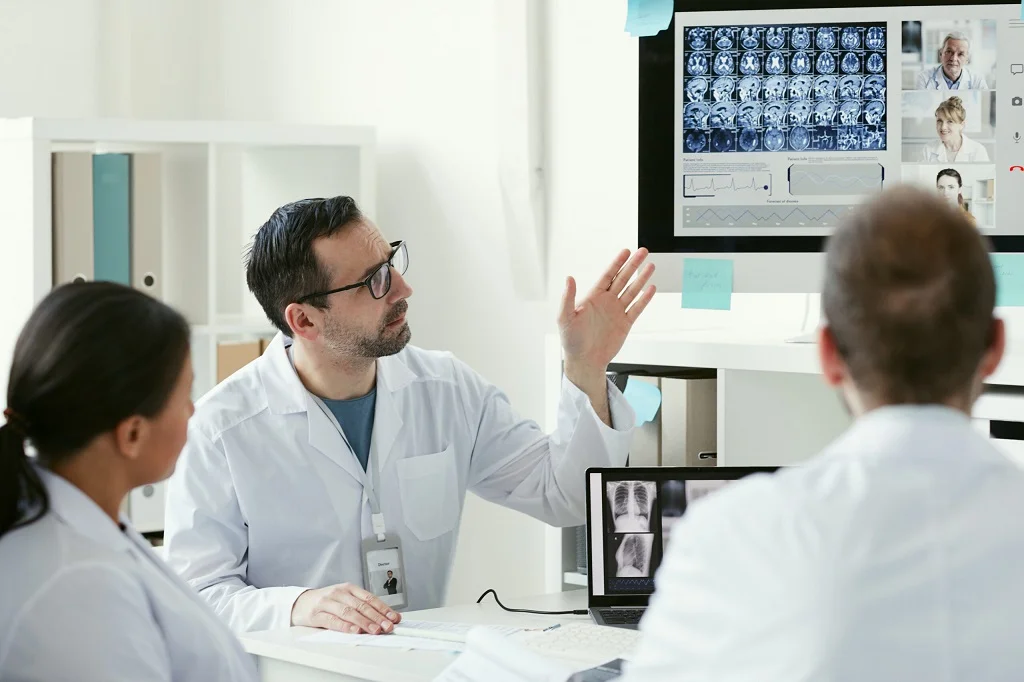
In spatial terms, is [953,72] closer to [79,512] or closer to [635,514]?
[635,514]

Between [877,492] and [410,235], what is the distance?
2.50 metres

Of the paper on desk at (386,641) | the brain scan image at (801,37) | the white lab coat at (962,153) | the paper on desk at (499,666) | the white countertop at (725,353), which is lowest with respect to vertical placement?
the paper on desk at (386,641)

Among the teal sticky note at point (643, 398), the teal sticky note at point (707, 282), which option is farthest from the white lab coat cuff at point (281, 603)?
the teal sticky note at point (707, 282)

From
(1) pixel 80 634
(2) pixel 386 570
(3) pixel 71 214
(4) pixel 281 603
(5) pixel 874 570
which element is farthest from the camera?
(3) pixel 71 214

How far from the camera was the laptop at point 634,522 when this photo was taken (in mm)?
1900

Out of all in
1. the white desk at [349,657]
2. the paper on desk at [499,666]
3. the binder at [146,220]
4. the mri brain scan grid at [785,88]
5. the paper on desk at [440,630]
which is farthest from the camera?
the binder at [146,220]

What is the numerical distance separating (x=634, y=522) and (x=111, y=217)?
1.55 metres

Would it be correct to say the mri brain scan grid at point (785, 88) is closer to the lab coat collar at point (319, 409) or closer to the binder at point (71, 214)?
the lab coat collar at point (319, 409)

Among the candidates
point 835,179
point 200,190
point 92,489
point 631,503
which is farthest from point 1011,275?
point 200,190

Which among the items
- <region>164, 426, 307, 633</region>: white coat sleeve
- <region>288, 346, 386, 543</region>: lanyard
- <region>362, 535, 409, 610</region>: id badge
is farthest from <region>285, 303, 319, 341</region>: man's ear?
<region>362, 535, 409, 610</region>: id badge

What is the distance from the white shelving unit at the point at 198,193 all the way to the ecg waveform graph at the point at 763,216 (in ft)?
3.89

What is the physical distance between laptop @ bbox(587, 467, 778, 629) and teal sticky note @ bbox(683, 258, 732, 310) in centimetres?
30

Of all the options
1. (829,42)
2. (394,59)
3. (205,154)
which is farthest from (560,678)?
(394,59)

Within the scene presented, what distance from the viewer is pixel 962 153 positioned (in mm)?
1951
